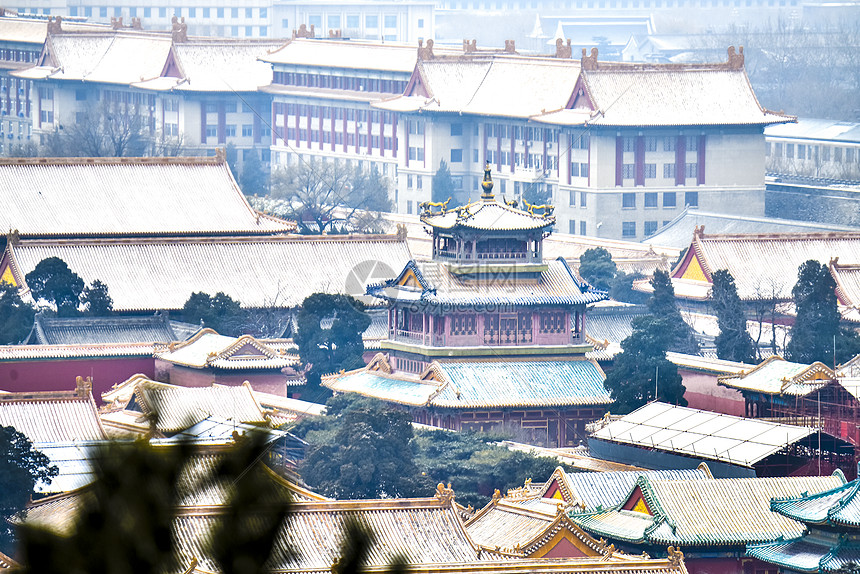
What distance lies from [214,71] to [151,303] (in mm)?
65517

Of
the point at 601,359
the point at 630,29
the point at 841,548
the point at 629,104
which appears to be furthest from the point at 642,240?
the point at 630,29

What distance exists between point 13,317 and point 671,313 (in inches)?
709

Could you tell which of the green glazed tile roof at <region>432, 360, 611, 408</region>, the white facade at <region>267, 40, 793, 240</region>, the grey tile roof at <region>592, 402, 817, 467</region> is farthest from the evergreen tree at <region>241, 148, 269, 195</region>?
the grey tile roof at <region>592, 402, 817, 467</region>

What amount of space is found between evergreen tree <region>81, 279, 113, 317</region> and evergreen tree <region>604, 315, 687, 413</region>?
14.9 metres

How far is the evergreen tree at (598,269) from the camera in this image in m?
75.3

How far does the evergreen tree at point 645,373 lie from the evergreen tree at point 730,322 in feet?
17.4

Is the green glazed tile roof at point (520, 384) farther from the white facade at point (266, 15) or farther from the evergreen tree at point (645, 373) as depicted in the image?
the white facade at point (266, 15)

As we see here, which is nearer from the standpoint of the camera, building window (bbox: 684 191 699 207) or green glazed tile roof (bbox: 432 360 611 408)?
green glazed tile roof (bbox: 432 360 611 408)

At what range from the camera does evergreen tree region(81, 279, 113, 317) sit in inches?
2473

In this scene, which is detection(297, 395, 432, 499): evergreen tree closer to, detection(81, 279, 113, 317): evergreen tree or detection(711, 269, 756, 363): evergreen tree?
detection(711, 269, 756, 363): evergreen tree

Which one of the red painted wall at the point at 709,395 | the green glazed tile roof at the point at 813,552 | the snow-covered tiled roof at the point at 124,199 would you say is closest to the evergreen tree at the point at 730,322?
the red painted wall at the point at 709,395

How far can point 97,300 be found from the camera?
206 feet

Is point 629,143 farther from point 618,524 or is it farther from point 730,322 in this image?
point 618,524

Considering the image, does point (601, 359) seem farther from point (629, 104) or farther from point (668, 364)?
point (629, 104)
